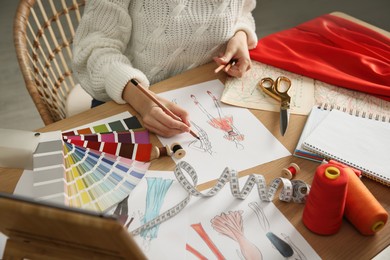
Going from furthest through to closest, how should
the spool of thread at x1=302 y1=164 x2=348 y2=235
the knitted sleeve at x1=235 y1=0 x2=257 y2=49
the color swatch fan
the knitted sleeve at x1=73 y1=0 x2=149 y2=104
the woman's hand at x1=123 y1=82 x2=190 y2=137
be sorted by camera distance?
the knitted sleeve at x1=235 y1=0 x2=257 y2=49, the knitted sleeve at x1=73 y1=0 x2=149 y2=104, the woman's hand at x1=123 y1=82 x2=190 y2=137, the color swatch fan, the spool of thread at x1=302 y1=164 x2=348 y2=235

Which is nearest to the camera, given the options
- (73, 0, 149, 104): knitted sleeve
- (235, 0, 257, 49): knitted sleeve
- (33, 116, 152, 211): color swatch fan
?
(33, 116, 152, 211): color swatch fan

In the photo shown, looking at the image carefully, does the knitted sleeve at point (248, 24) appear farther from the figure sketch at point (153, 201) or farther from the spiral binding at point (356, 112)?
the figure sketch at point (153, 201)

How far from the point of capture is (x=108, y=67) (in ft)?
3.41

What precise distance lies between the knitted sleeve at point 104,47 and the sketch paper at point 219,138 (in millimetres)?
120

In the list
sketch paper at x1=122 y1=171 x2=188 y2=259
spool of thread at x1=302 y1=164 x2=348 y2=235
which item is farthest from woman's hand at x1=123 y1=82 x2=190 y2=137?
spool of thread at x1=302 y1=164 x2=348 y2=235

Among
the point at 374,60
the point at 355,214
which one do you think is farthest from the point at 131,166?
the point at 374,60

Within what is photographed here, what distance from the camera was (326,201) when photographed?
2.24 ft

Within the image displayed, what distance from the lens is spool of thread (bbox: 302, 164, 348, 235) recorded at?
0.67 m

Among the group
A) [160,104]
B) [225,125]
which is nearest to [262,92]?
[225,125]

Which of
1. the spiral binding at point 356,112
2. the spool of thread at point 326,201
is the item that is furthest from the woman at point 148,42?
the spool of thread at point 326,201

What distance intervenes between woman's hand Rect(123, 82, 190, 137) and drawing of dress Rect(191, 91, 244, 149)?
0.20ft

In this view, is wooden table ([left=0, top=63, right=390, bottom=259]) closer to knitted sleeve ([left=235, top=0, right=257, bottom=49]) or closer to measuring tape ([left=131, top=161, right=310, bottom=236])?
measuring tape ([left=131, top=161, right=310, bottom=236])

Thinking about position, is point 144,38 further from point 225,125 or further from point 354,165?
point 354,165

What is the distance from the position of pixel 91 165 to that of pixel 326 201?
1.44 feet
